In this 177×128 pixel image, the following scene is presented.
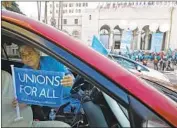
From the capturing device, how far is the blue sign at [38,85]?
4.49ft

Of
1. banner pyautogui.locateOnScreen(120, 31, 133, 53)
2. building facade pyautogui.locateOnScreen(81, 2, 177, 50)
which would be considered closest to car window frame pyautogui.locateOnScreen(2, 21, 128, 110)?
banner pyautogui.locateOnScreen(120, 31, 133, 53)

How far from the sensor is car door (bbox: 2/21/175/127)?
1258 millimetres

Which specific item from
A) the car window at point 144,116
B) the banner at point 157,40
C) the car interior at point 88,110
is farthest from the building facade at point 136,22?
the car window at point 144,116

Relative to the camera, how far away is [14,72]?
1.39 m

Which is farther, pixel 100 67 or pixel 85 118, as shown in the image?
pixel 85 118

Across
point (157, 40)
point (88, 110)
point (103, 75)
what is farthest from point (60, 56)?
point (157, 40)

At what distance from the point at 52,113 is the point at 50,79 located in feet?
1.77

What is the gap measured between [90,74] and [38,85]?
0.90 feet

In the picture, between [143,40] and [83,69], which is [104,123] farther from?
[143,40]

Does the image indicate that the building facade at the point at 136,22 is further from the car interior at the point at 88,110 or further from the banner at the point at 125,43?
the car interior at the point at 88,110

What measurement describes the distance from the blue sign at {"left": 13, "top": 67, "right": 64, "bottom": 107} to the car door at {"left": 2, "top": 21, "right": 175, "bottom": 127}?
10cm

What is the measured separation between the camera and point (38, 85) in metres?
1.38

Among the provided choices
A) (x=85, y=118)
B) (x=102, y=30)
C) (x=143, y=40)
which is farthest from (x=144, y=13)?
(x=85, y=118)

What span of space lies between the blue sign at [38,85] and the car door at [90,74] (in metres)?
0.10
